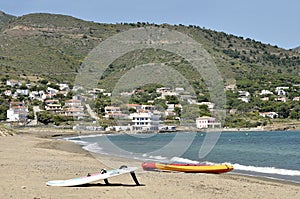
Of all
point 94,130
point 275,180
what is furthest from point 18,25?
point 275,180

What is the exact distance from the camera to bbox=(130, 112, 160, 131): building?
9474 cm

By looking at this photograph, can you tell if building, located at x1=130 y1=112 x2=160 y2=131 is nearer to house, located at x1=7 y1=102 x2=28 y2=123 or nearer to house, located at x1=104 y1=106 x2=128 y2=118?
house, located at x1=104 y1=106 x2=128 y2=118

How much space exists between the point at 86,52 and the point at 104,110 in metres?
53.1

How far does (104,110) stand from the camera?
94875mm

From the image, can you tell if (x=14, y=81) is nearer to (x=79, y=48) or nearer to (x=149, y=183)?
(x=79, y=48)

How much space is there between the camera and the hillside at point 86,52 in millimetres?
124250

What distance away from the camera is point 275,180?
58.5 ft

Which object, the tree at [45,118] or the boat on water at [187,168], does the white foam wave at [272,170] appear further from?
the tree at [45,118]

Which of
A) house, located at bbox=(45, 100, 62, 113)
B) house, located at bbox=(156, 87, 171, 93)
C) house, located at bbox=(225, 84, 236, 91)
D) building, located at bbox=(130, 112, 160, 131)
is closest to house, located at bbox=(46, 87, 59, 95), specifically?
house, located at bbox=(45, 100, 62, 113)

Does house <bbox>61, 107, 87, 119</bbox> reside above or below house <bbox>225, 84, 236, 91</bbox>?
below

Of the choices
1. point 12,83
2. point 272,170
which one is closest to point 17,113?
point 12,83

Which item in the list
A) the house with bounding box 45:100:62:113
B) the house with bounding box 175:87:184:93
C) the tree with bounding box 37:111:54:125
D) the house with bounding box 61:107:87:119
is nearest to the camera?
the tree with bounding box 37:111:54:125

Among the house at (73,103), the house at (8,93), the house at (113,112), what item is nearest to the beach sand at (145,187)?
the house at (113,112)

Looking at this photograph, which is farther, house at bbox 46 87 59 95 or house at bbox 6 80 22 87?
house at bbox 46 87 59 95
